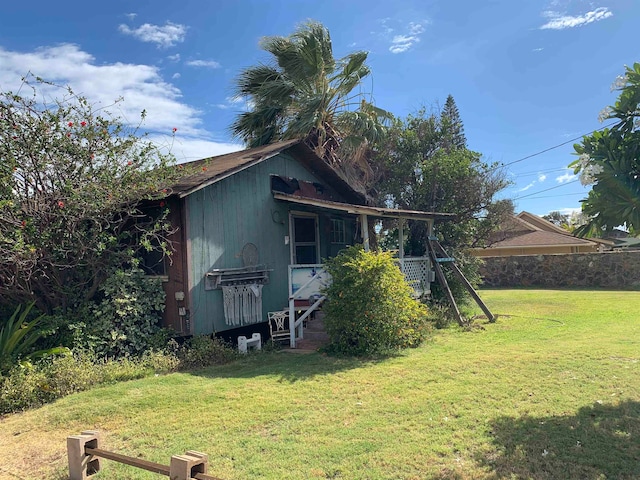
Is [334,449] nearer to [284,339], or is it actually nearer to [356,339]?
[356,339]

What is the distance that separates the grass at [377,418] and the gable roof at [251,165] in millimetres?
Result: 3459

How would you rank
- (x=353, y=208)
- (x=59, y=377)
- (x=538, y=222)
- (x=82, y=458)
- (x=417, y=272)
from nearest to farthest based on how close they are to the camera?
(x=82, y=458)
(x=59, y=377)
(x=353, y=208)
(x=417, y=272)
(x=538, y=222)

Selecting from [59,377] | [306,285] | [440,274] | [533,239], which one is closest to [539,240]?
[533,239]

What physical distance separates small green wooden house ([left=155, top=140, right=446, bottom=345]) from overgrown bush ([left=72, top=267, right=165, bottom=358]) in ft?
1.62

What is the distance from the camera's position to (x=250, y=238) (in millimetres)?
10016

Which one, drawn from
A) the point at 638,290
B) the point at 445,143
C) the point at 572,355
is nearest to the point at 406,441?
the point at 572,355

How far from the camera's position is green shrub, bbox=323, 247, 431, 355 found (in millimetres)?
8375

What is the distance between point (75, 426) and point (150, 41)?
9678mm

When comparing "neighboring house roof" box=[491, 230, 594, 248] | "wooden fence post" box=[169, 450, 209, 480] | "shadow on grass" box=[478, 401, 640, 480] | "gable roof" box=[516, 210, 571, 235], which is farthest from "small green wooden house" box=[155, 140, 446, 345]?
"gable roof" box=[516, 210, 571, 235]

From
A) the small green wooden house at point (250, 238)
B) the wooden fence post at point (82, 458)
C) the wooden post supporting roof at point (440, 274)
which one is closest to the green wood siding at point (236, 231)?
the small green wooden house at point (250, 238)

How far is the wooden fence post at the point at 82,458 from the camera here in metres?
3.87

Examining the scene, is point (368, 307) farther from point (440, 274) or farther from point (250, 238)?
point (440, 274)

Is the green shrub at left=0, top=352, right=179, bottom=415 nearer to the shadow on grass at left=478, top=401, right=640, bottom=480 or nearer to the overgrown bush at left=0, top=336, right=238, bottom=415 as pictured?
the overgrown bush at left=0, top=336, right=238, bottom=415

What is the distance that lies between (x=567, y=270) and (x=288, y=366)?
19356 millimetres
